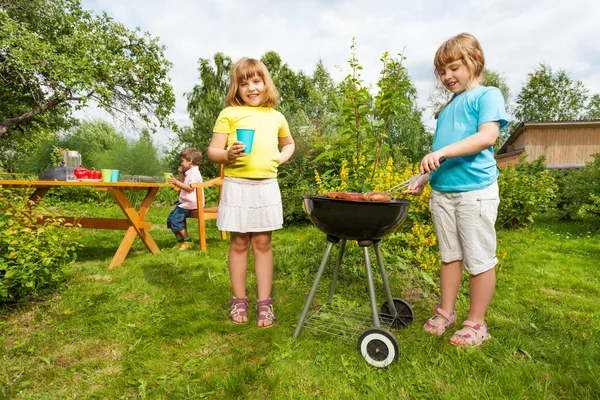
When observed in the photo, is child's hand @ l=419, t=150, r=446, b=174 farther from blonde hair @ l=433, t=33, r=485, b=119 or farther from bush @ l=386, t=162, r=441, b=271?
bush @ l=386, t=162, r=441, b=271

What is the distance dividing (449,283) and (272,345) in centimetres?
116

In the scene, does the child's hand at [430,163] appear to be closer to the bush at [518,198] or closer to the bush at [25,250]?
the bush at [25,250]

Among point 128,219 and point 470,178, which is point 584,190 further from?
point 128,219

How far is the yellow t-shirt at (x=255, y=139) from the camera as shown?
7.46 feet

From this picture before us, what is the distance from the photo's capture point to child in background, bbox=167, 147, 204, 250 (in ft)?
15.5

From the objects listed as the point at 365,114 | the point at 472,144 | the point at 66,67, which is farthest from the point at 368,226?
the point at 66,67

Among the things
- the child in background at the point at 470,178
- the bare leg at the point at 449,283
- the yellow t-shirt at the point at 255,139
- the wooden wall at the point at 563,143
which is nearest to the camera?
the child in background at the point at 470,178

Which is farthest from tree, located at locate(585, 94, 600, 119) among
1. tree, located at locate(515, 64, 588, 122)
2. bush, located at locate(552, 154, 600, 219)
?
bush, located at locate(552, 154, 600, 219)

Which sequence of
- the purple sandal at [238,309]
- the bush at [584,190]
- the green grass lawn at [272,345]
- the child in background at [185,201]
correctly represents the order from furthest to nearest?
the bush at [584,190]
the child in background at [185,201]
the purple sandal at [238,309]
the green grass lawn at [272,345]

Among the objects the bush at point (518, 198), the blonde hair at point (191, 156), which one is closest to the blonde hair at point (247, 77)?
the blonde hair at point (191, 156)

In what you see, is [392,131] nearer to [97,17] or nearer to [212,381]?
[97,17]

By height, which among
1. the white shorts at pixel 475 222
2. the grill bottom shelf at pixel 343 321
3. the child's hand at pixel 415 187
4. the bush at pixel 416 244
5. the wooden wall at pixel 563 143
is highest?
the wooden wall at pixel 563 143

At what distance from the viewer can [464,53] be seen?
6.33 feet

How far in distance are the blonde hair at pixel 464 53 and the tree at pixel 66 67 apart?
466 inches
